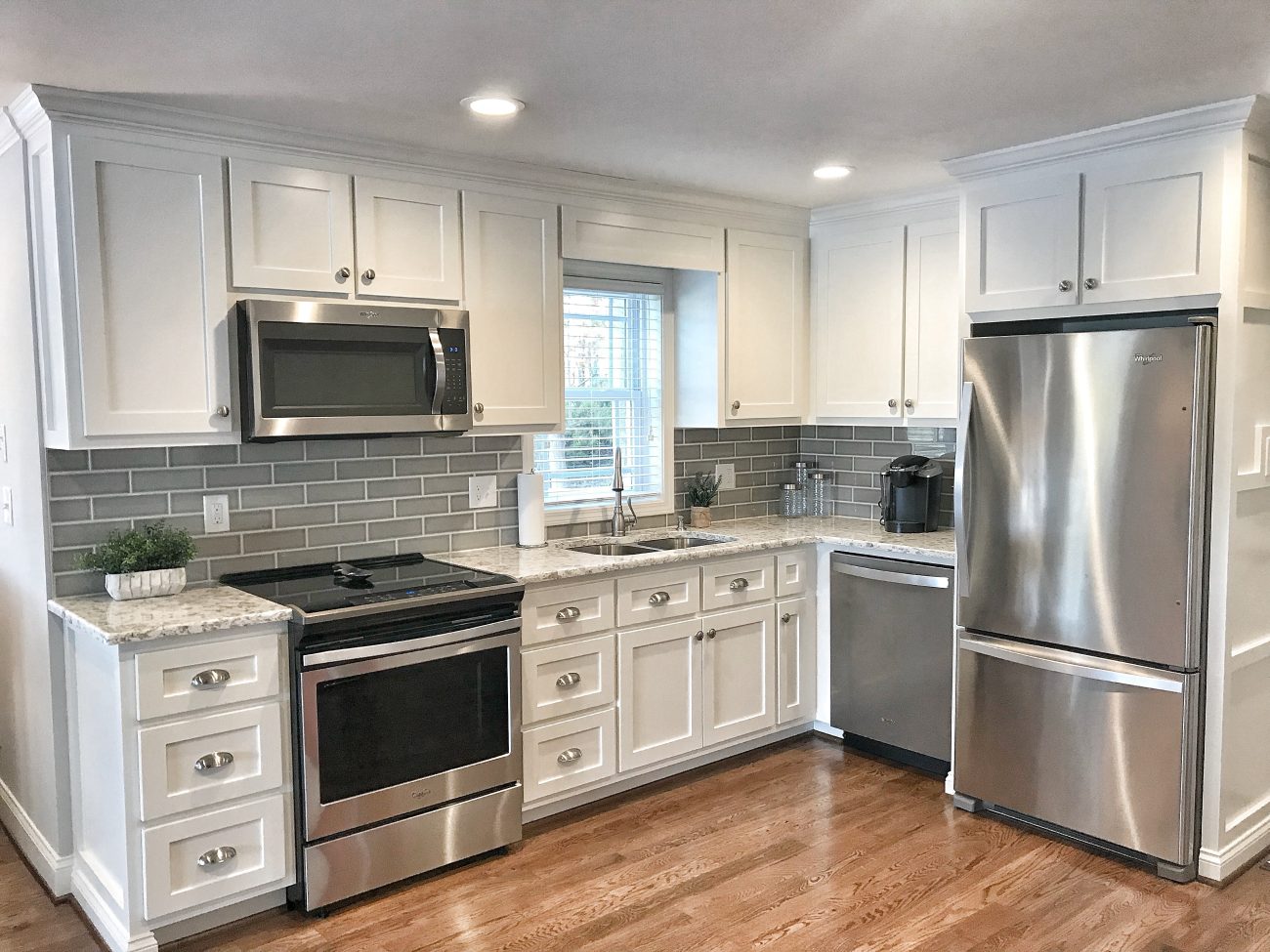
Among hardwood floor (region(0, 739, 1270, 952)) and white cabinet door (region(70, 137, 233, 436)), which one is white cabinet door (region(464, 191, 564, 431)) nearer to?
white cabinet door (region(70, 137, 233, 436))

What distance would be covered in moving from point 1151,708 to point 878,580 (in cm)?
110

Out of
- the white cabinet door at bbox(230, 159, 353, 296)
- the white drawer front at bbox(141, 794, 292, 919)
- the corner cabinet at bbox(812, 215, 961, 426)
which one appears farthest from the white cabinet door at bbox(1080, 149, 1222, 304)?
the white drawer front at bbox(141, 794, 292, 919)

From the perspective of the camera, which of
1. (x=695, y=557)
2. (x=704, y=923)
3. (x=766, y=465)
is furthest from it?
(x=766, y=465)

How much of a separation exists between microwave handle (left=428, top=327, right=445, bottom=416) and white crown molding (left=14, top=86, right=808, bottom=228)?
551 millimetres

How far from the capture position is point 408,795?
116 inches

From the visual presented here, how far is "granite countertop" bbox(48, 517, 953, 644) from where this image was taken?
Result: 258 centimetres

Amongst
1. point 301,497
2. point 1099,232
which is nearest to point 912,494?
point 1099,232

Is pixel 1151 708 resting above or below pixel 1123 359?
below

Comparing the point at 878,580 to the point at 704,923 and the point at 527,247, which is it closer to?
the point at 704,923

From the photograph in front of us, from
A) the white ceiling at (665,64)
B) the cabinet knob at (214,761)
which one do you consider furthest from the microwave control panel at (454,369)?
the cabinet knob at (214,761)

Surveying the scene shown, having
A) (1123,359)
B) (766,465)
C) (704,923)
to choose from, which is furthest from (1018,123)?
(704,923)

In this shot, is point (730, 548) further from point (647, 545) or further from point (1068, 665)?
point (1068, 665)

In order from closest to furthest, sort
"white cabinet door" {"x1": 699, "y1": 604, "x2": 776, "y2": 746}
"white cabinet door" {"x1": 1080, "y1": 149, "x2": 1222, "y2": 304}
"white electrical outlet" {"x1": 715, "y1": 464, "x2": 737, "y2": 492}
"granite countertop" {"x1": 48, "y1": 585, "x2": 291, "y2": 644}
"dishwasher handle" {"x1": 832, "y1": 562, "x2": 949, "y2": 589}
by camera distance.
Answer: "granite countertop" {"x1": 48, "y1": 585, "x2": 291, "y2": 644}
"white cabinet door" {"x1": 1080, "y1": 149, "x2": 1222, "y2": 304}
"dishwasher handle" {"x1": 832, "y1": 562, "x2": 949, "y2": 589}
"white cabinet door" {"x1": 699, "y1": 604, "x2": 776, "y2": 746}
"white electrical outlet" {"x1": 715, "y1": 464, "x2": 737, "y2": 492}

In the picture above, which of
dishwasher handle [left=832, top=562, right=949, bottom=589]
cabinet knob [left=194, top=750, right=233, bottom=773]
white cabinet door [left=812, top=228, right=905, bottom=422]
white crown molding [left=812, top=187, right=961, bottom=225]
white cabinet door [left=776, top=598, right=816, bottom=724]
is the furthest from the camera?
white cabinet door [left=812, top=228, right=905, bottom=422]
